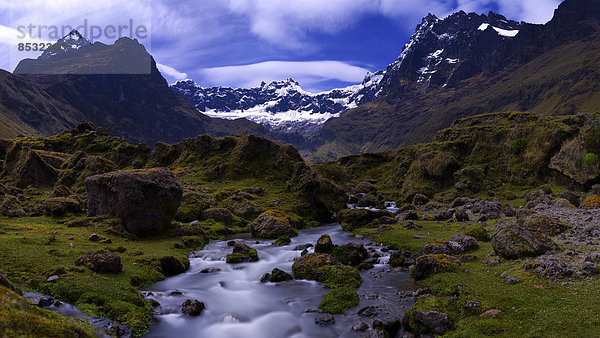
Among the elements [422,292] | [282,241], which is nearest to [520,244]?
[422,292]

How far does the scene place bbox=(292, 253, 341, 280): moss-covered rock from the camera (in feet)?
100

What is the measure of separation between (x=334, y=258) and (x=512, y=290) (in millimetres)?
15066

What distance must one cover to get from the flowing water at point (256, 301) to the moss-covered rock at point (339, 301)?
575 millimetres

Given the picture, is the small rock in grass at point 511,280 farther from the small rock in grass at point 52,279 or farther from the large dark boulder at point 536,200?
the large dark boulder at point 536,200

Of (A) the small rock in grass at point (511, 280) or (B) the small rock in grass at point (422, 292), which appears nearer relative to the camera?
(A) the small rock in grass at point (511, 280)

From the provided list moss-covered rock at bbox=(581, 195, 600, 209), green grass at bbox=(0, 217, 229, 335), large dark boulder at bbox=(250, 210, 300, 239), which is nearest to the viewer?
green grass at bbox=(0, 217, 229, 335)

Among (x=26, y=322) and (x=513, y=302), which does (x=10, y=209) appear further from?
(x=513, y=302)

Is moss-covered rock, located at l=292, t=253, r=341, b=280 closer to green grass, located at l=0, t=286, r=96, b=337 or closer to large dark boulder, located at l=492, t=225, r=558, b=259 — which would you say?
large dark boulder, located at l=492, t=225, r=558, b=259

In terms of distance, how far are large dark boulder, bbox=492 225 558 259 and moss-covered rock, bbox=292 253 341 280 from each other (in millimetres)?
13411

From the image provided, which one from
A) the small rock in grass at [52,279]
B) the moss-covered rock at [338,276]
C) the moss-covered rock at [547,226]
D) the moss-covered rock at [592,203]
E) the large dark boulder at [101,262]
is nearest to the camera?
the small rock in grass at [52,279]

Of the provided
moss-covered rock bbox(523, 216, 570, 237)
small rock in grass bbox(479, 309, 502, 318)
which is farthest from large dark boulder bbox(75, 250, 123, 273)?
moss-covered rock bbox(523, 216, 570, 237)

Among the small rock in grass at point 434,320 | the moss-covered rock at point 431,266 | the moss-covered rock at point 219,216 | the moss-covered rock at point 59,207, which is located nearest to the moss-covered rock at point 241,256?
the moss-covered rock at point 431,266

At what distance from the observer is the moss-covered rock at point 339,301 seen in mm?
23047

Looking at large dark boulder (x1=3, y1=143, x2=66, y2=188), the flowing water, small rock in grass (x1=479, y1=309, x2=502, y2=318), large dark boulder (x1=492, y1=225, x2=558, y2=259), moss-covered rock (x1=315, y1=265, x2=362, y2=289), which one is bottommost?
the flowing water
